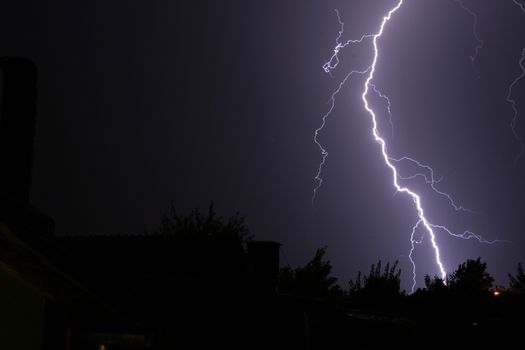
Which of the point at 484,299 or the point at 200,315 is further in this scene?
the point at 484,299

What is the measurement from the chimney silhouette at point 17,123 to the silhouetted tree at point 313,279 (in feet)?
63.9

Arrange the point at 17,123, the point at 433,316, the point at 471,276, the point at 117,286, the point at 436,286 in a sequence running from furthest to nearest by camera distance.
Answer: the point at 471,276 → the point at 436,286 → the point at 433,316 → the point at 17,123 → the point at 117,286

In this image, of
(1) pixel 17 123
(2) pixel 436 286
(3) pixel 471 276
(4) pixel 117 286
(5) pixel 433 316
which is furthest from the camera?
(3) pixel 471 276

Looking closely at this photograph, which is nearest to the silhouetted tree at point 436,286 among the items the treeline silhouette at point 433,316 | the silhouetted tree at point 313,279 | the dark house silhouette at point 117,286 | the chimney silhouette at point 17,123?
the treeline silhouette at point 433,316

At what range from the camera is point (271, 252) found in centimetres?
1099

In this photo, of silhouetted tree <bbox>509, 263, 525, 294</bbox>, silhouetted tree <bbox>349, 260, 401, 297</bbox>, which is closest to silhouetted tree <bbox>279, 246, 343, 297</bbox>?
silhouetted tree <bbox>349, 260, 401, 297</bbox>

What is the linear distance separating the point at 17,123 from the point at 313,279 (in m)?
20.7

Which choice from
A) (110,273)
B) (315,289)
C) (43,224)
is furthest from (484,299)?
(43,224)

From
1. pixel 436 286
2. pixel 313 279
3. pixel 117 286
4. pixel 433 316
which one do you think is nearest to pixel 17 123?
pixel 117 286

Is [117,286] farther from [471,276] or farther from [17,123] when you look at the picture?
[471,276]

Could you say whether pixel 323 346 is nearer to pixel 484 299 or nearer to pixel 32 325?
pixel 32 325

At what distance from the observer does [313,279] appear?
86.8 ft

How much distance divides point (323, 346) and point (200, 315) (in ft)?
8.09

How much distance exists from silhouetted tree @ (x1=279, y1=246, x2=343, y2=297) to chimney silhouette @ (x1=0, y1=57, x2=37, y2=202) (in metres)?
19.5
